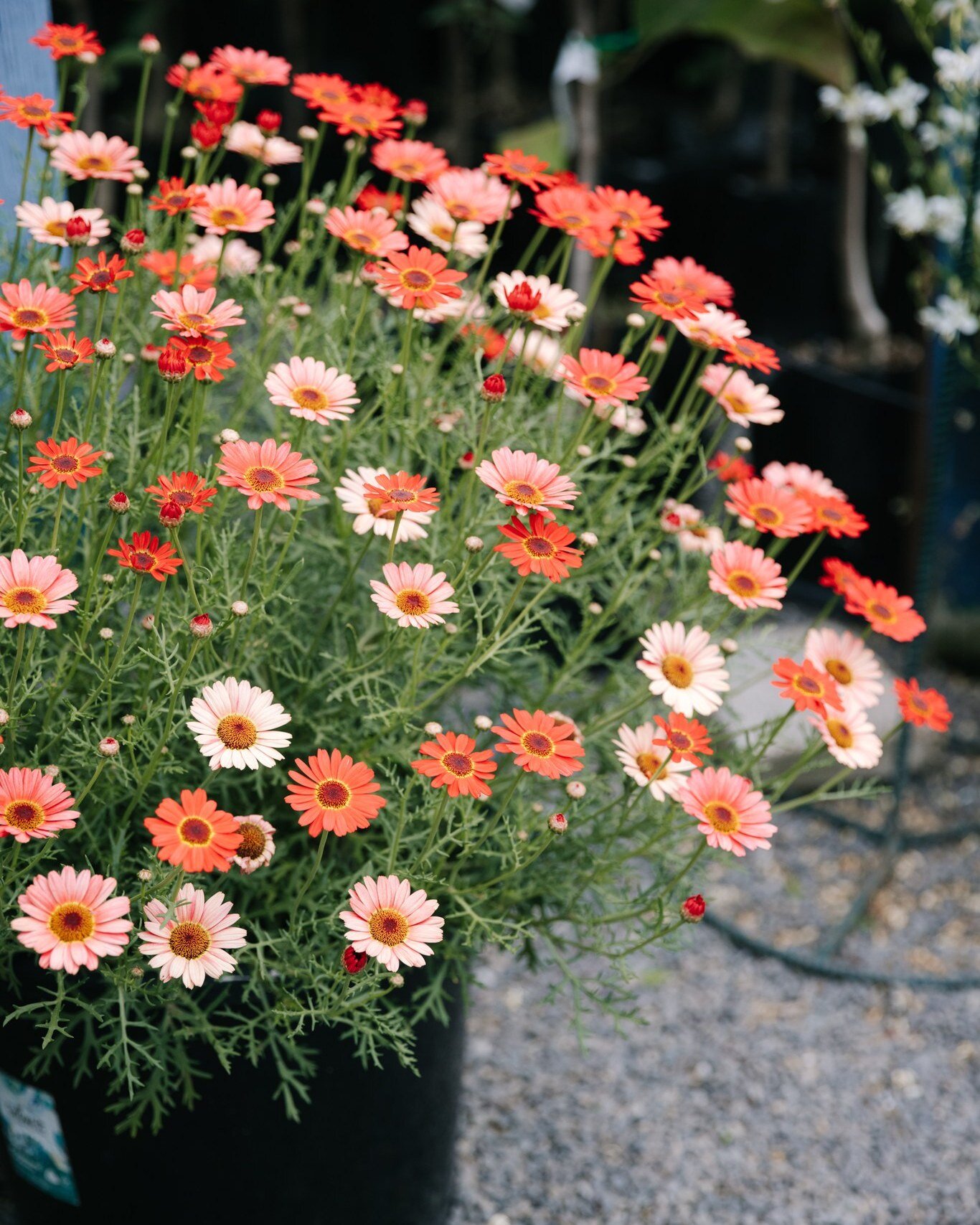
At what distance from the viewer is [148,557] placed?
2.85 ft

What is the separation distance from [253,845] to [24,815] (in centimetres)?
15

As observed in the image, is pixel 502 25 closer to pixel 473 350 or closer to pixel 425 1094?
pixel 473 350

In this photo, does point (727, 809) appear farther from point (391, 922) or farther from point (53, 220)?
point (53, 220)

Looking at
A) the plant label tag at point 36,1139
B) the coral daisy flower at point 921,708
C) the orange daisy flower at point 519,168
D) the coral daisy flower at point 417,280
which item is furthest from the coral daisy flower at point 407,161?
the plant label tag at point 36,1139

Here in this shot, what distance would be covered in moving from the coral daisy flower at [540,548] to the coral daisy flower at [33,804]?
0.33 m

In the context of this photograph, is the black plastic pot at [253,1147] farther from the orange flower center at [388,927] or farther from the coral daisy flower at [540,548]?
the coral daisy flower at [540,548]

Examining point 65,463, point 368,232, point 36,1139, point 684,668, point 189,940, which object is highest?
point 368,232

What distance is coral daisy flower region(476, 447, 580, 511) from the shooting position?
2.92 ft

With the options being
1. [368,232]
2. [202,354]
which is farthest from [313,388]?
[368,232]

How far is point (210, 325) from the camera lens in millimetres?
918

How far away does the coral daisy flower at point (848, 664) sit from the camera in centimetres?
107

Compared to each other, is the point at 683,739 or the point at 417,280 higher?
the point at 417,280

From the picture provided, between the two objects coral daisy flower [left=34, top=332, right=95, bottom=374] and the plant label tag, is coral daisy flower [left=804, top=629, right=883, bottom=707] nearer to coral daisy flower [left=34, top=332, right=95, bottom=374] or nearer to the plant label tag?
coral daisy flower [left=34, top=332, right=95, bottom=374]

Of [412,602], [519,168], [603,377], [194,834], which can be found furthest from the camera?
[519,168]
